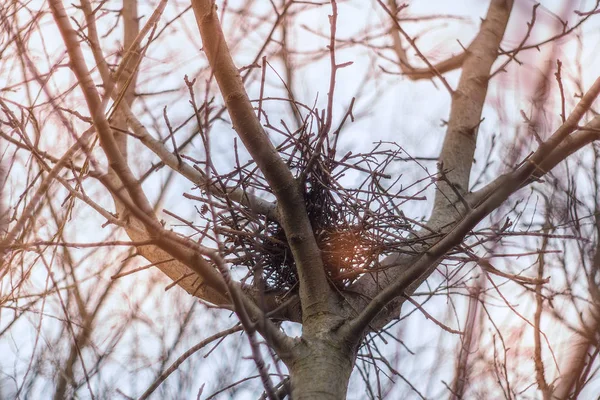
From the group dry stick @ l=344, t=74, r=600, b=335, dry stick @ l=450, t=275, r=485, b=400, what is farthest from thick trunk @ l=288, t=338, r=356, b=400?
dry stick @ l=450, t=275, r=485, b=400

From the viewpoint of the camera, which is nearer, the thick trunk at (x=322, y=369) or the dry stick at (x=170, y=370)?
the thick trunk at (x=322, y=369)

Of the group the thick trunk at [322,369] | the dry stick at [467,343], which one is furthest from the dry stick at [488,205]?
the dry stick at [467,343]

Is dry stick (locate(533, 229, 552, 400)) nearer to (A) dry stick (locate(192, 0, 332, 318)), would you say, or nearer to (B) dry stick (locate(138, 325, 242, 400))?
(A) dry stick (locate(192, 0, 332, 318))

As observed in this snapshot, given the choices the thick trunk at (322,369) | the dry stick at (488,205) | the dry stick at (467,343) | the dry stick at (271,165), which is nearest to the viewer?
the dry stick at (488,205)

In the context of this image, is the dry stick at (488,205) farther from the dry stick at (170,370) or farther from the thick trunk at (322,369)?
the dry stick at (170,370)

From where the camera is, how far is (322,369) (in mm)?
1939

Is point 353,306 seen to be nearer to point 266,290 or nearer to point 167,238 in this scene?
point 266,290

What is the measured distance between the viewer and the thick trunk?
1.90 m

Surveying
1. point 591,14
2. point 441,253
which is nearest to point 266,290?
point 441,253

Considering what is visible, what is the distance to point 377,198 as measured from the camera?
2.47 m

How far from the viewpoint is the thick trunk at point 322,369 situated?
A: 74.7 inches

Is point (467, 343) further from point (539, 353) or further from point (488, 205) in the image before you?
point (488, 205)

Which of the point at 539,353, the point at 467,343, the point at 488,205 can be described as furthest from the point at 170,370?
the point at 539,353

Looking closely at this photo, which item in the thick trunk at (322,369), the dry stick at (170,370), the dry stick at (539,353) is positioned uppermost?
the dry stick at (539,353)
